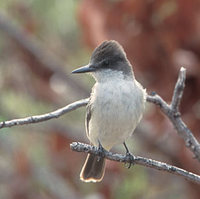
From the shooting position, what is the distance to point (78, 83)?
5965 millimetres

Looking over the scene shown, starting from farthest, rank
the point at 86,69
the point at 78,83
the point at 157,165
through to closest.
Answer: the point at 78,83
the point at 86,69
the point at 157,165

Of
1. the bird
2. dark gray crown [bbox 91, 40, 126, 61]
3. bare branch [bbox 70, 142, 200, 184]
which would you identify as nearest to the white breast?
the bird

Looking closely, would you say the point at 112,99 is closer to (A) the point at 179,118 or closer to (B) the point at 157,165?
(A) the point at 179,118

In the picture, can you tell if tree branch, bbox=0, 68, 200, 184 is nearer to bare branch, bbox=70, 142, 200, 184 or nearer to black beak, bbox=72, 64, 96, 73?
bare branch, bbox=70, 142, 200, 184

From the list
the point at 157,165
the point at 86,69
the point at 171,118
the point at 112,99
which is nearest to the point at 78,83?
the point at 86,69

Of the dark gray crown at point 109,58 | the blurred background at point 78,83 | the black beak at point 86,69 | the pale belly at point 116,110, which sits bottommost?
the pale belly at point 116,110

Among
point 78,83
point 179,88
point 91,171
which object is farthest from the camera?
point 78,83

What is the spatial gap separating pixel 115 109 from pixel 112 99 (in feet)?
0.28

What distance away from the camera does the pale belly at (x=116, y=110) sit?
3988 millimetres

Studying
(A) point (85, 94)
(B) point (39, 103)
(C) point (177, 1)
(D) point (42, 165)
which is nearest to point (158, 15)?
(C) point (177, 1)

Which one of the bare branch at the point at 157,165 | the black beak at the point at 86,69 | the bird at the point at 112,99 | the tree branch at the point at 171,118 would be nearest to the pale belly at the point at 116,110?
the bird at the point at 112,99

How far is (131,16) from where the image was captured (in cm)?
507

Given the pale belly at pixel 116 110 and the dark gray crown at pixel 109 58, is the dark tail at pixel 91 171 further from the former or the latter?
the dark gray crown at pixel 109 58

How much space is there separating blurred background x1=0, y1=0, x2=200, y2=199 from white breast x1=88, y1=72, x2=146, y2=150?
3.28 feet
